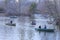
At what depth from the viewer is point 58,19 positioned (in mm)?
14016

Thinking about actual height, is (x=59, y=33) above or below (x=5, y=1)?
below

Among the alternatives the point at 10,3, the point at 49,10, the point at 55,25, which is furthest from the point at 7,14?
the point at 55,25

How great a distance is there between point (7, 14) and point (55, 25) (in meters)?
6.92

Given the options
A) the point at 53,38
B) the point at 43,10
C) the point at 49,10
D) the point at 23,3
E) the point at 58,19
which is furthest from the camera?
the point at 23,3

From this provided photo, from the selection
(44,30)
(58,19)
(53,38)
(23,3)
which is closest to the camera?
(53,38)

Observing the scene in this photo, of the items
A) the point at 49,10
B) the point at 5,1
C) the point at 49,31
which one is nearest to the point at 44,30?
the point at 49,31

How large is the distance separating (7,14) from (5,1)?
177cm

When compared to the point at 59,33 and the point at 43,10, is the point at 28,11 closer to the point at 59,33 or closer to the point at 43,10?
the point at 43,10

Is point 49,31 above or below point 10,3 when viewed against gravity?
below

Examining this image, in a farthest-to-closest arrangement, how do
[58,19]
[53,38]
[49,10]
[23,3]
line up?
1. [23,3]
2. [49,10]
3. [58,19]
4. [53,38]

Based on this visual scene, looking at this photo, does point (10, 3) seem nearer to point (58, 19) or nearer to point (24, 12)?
point (24, 12)

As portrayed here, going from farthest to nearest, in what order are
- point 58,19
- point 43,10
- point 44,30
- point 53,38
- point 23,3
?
point 23,3, point 43,10, point 58,19, point 44,30, point 53,38

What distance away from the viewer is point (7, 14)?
65.8ft

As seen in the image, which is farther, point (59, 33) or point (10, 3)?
point (10, 3)
